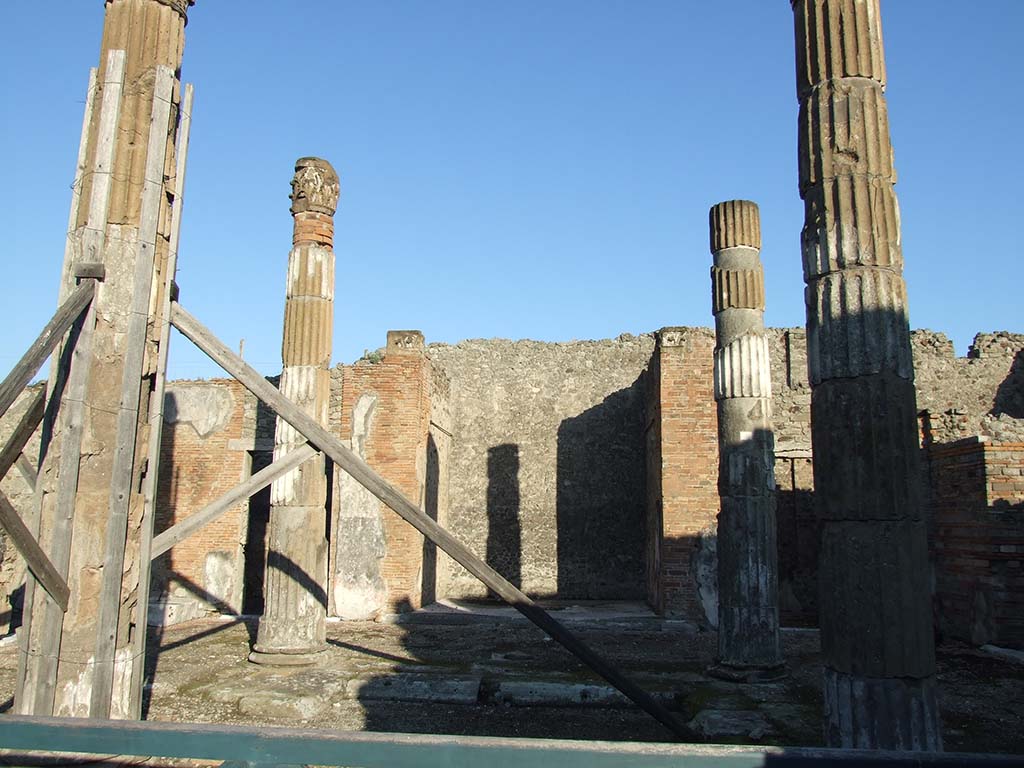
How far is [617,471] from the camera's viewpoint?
14.9 metres

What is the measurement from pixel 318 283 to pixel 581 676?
4.56 meters

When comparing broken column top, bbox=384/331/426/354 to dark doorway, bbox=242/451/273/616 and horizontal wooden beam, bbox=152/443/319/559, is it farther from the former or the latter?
horizontal wooden beam, bbox=152/443/319/559

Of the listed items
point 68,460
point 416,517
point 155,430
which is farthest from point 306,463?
point 68,460

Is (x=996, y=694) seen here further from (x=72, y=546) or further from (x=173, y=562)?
(x=173, y=562)

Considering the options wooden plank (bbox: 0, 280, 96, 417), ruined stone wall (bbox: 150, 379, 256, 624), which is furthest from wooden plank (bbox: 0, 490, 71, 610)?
ruined stone wall (bbox: 150, 379, 256, 624)

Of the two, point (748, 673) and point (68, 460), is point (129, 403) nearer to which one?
point (68, 460)

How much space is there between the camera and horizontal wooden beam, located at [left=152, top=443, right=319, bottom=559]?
5.00 m

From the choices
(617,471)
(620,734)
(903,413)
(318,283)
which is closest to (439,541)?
(620,734)

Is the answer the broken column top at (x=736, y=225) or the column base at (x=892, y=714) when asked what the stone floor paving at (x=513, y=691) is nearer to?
the column base at (x=892, y=714)

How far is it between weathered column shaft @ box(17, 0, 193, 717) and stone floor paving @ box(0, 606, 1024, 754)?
1304 millimetres

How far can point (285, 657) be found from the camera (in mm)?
7277

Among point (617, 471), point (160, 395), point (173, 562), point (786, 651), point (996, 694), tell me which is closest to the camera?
point (160, 395)

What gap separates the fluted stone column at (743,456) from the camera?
284 inches

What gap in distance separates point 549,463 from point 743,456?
7920mm
